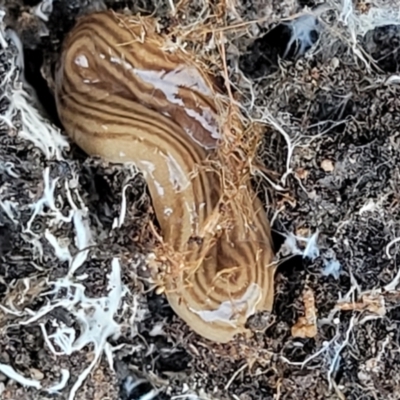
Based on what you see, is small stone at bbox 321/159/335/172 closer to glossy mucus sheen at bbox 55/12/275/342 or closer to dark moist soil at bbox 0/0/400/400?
dark moist soil at bbox 0/0/400/400

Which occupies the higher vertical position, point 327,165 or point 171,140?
point 171,140

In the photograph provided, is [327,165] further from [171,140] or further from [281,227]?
[171,140]

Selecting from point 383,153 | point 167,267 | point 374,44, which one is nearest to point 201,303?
point 167,267

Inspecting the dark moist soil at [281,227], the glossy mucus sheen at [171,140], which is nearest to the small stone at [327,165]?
the dark moist soil at [281,227]

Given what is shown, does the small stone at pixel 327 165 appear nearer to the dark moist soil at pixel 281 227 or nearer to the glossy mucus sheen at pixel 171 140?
the dark moist soil at pixel 281 227

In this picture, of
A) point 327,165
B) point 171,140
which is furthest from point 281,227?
point 171,140
